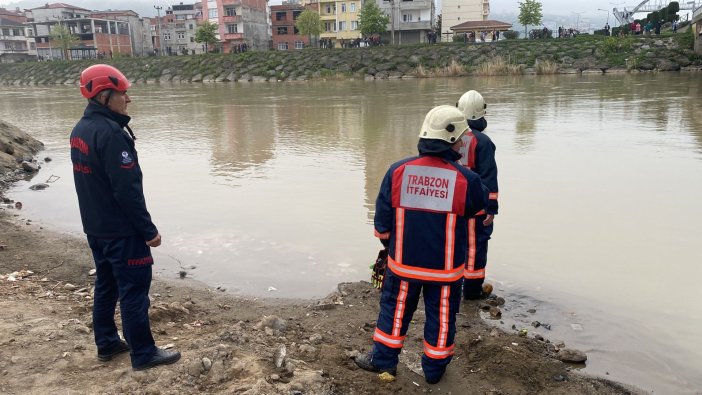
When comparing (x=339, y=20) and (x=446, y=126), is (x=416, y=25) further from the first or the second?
(x=446, y=126)

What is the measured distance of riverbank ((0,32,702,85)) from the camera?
127ft

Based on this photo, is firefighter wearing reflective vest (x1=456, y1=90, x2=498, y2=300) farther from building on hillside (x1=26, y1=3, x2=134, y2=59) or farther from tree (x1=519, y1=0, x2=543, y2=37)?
building on hillside (x1=26, y1=3, x2=134, y2=59)

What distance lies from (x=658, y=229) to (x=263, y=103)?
20.0 metres

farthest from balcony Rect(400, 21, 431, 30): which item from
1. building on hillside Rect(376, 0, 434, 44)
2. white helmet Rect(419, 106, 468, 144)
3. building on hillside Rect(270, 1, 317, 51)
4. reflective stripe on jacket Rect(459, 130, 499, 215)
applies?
white helmet Rect(419, 106, 468, 144)

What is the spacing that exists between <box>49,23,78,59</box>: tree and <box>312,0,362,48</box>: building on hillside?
32.3 meters

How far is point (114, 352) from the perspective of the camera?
358 cm

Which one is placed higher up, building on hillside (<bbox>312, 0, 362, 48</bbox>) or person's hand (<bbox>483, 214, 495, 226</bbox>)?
building on hillside (<bbox>312, 0, 362, 48</bbox>)

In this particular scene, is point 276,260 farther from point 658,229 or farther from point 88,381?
point 658,229

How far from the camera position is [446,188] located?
3.32 meters

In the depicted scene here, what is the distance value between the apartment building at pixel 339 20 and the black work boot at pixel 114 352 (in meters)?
65.4

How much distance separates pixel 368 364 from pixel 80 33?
8918 cm

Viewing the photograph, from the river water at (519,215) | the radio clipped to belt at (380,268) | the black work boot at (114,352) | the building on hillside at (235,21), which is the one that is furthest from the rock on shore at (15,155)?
the building on hillside at (235,21)

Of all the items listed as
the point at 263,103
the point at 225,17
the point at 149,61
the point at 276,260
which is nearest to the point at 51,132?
the point at 263,103

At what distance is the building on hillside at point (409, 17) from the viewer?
211 feet
